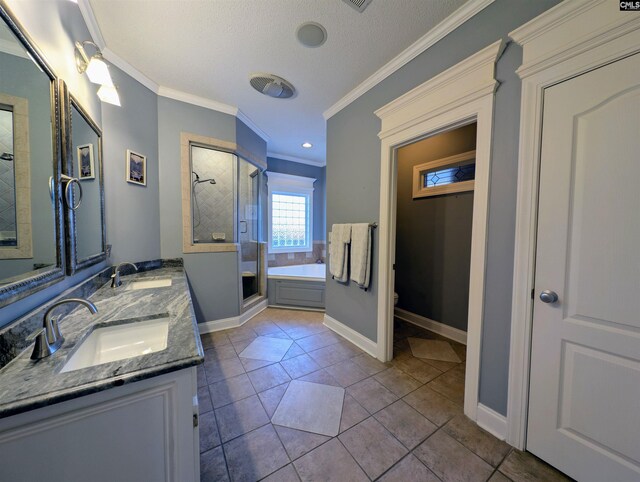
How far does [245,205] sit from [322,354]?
2.19 meters

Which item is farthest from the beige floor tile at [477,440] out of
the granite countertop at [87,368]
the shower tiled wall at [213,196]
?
the shower tiled wall at [213,196]

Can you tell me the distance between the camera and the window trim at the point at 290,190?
4.06m

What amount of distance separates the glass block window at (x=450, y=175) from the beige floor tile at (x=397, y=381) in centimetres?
206

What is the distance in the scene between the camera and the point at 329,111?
264 centimetres

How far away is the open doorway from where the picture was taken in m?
2.40

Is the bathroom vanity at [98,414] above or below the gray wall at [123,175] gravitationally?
below

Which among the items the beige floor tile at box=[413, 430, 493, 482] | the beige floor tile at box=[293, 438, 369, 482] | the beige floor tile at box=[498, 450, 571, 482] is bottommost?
the beige floor tile at box=[293, 438, 369, 482]

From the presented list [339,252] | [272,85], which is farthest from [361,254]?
[272,85]

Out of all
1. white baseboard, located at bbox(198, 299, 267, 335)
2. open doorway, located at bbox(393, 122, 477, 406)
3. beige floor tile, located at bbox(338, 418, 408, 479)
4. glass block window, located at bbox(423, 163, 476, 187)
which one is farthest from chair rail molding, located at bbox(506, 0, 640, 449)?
white baseboard, located at bbox(198, 299, 267, 335)

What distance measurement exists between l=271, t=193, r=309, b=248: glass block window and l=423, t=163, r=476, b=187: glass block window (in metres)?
2.36

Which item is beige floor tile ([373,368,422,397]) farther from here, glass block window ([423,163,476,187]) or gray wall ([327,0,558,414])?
glass block window ([423,163,476,187])

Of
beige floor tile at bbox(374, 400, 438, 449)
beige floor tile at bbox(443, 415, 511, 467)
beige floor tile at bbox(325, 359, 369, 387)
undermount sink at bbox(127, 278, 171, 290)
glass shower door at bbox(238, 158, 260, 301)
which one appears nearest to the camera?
beige floor tile at bbox(443, 415, 511, 467)

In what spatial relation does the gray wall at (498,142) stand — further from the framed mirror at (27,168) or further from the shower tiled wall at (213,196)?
the framed mirror at (27,168)

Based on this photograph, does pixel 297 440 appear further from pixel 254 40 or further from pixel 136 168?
pixel 254 40
